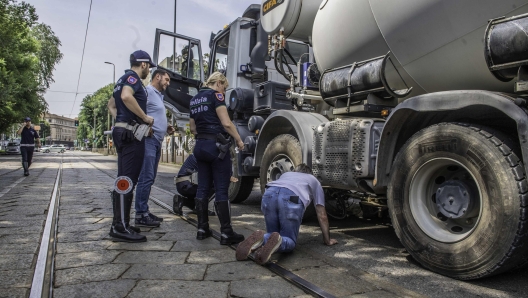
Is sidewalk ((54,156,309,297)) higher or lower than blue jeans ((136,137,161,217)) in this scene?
lower

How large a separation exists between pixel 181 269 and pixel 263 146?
2535mm

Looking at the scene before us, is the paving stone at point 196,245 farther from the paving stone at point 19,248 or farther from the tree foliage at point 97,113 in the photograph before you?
the tree foliage at point 97,113

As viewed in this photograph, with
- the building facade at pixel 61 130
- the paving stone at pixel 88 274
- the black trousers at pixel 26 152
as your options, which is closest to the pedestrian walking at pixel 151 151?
the paving stone at pixel 88 274

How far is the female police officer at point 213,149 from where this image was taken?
371 cm

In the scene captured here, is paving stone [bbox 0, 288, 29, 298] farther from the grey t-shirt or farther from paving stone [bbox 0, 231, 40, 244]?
the grey t-shirt

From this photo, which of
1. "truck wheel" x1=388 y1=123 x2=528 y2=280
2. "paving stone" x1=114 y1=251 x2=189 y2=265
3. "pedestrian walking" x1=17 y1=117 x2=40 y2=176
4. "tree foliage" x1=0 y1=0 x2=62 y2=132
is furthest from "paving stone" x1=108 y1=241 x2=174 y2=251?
"tree foliage" x1=0 y1=0 x2=62 y2=132

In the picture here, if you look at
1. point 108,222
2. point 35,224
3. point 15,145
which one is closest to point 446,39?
point 108,222

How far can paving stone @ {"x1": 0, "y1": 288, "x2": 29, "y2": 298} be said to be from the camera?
92.2 inches

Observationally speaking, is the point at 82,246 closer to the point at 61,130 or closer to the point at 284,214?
the point at 284,214

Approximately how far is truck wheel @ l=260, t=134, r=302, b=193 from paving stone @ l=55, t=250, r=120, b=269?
200 centimetres

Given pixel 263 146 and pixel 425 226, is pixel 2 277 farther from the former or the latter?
pixel 263 146

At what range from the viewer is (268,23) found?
5254 millimetres

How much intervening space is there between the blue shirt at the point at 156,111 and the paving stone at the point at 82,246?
1.42m

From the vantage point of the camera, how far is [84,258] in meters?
3.09
